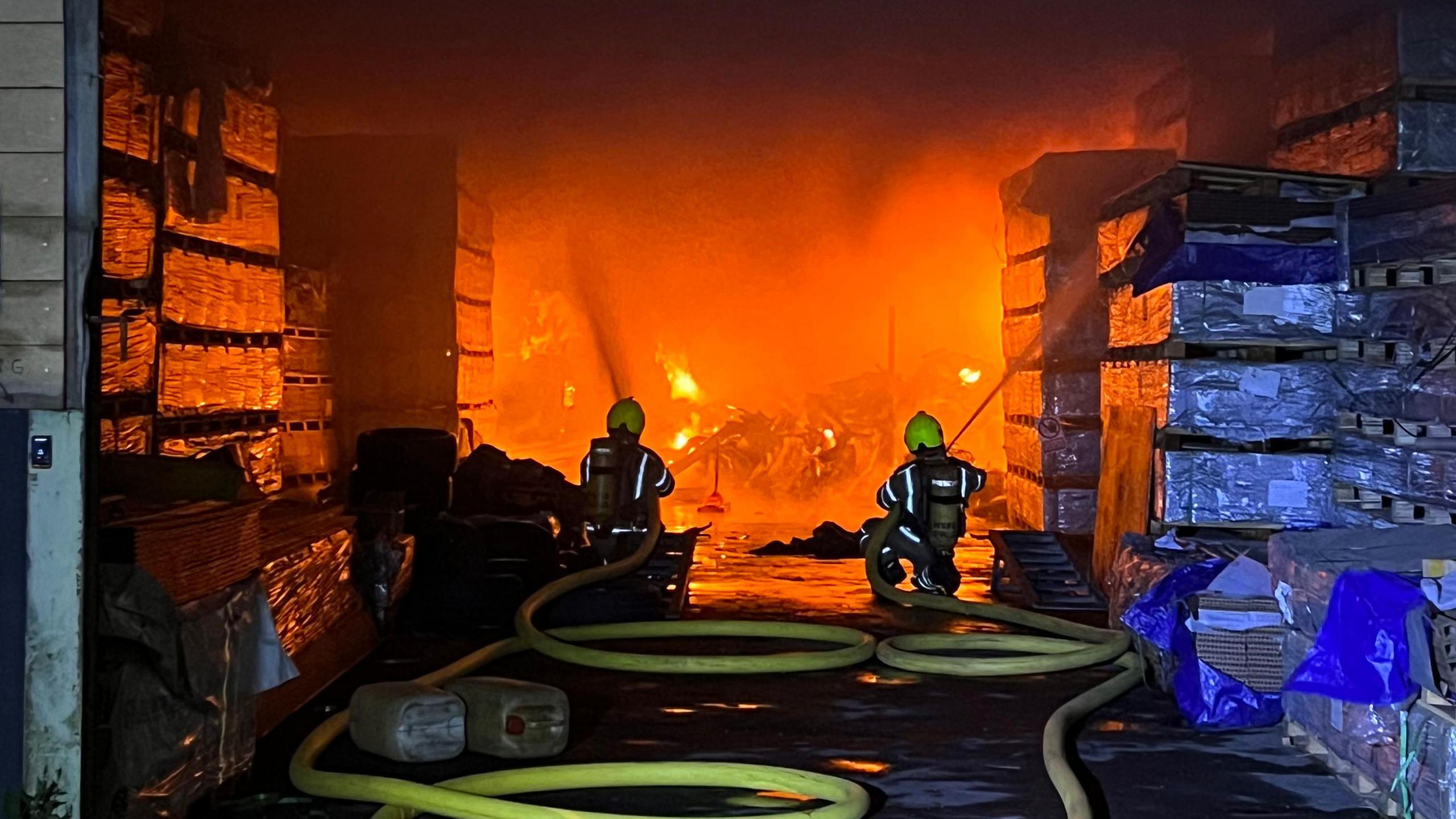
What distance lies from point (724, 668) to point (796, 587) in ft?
11.3

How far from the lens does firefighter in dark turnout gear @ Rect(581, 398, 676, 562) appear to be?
34.3 ft

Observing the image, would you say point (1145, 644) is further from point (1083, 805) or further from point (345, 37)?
point (345, 37)

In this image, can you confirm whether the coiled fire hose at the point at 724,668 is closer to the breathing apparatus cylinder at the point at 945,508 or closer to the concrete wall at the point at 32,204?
the breathing apparatus cylinder at the point at 945,508

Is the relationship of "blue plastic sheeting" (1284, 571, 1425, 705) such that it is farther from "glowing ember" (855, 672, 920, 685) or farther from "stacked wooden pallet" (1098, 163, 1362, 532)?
"stacked wooden pallet" (1098, 163, 1362, 532)

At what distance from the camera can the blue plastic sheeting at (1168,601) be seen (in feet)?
21.6

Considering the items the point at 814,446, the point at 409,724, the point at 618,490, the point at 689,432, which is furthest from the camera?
the point at 689,432

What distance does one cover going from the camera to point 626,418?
36.1ft

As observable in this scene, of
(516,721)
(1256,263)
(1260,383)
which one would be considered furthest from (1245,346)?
(516,721)

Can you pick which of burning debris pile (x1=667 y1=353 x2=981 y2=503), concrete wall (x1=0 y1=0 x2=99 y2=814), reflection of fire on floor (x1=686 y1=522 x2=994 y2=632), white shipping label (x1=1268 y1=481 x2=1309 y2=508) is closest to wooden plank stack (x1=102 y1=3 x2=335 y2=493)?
concrete wall (x1=0 y1=0 x2=99 y2=814)

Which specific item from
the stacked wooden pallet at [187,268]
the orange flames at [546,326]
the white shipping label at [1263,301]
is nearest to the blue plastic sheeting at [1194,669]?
the white shipping label at [1263,301]

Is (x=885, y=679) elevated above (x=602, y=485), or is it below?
below

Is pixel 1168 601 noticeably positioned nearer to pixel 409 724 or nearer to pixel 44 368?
pixel 409 724

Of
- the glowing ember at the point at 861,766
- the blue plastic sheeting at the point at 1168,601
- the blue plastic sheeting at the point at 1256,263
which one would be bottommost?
the glowing ember at the point at 861,766

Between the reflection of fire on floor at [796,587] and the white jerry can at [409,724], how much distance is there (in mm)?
3705
